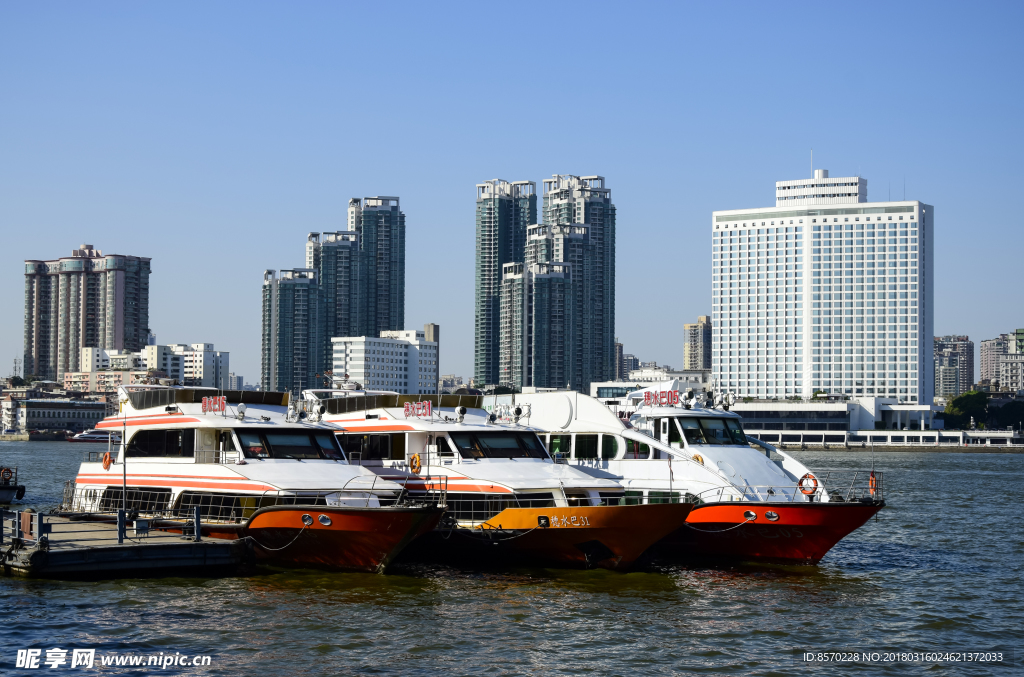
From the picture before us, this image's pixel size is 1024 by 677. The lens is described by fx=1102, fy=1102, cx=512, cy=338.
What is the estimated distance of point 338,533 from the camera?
80.0 ft

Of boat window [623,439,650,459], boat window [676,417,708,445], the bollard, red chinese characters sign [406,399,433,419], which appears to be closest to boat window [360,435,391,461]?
red chinese characters sign [406,399,433,419]

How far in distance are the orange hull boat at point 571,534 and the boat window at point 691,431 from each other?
5.44m

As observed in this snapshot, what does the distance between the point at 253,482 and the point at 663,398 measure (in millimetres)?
12926

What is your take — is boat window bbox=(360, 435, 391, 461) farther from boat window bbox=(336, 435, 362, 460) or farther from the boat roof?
the boat roof

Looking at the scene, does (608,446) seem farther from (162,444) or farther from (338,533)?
(162,444)

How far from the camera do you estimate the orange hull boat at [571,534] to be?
25672mm

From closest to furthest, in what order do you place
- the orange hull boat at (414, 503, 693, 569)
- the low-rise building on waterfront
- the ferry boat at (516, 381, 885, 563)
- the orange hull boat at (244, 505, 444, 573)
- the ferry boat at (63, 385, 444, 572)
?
the orange hull boat at (244, 505, 444, 573), the ferry boat at (63, 385, 444, 572), the orange hull boat at (414, 503, 693, 569), the ferry boat at (516, 381, 885, 563), the low-rise building on waterfront

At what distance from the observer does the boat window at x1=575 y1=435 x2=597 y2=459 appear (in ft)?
108

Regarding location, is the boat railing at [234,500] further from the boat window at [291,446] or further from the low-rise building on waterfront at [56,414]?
the low-rise building on waterfront at [56,414]

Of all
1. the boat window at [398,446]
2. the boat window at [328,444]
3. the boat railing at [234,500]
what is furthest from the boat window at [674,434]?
the boat window at [328,444]

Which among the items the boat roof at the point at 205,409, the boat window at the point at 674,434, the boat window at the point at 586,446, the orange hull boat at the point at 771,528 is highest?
the boat roof at the point at 205,409

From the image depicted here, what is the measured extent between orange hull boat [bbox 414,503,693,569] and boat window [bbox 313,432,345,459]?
3410 mm

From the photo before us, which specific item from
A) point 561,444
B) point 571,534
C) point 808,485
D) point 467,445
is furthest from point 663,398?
point 571,534

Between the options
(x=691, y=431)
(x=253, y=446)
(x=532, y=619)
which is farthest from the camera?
(x=691, y=431)
